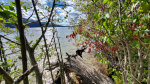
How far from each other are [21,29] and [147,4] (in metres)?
1.00

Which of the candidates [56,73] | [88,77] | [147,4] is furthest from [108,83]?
[147,4]

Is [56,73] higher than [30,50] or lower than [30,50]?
lower

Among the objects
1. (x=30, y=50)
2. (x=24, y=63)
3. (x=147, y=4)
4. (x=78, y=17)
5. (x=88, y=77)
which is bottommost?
(x=88, y=77)

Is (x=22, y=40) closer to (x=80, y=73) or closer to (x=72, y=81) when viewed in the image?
(x=72, y=81)

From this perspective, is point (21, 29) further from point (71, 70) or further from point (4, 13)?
point (71, 70)

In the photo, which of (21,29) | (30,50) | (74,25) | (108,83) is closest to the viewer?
(21,29)

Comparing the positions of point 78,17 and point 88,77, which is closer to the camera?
point 88,77

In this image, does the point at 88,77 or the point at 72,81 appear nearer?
the point at 72,81

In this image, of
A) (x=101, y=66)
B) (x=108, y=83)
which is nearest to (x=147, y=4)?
(x=108, y=83)

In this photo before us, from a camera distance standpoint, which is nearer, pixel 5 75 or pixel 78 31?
pixel 5 75

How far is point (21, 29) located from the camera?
1.60ft

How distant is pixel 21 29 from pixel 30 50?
1576mm

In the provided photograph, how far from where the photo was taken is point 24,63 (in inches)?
20.6

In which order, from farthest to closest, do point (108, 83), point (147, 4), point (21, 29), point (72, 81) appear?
point (108, 83), point (72, 81), point (147, 4), point (21, 29)
